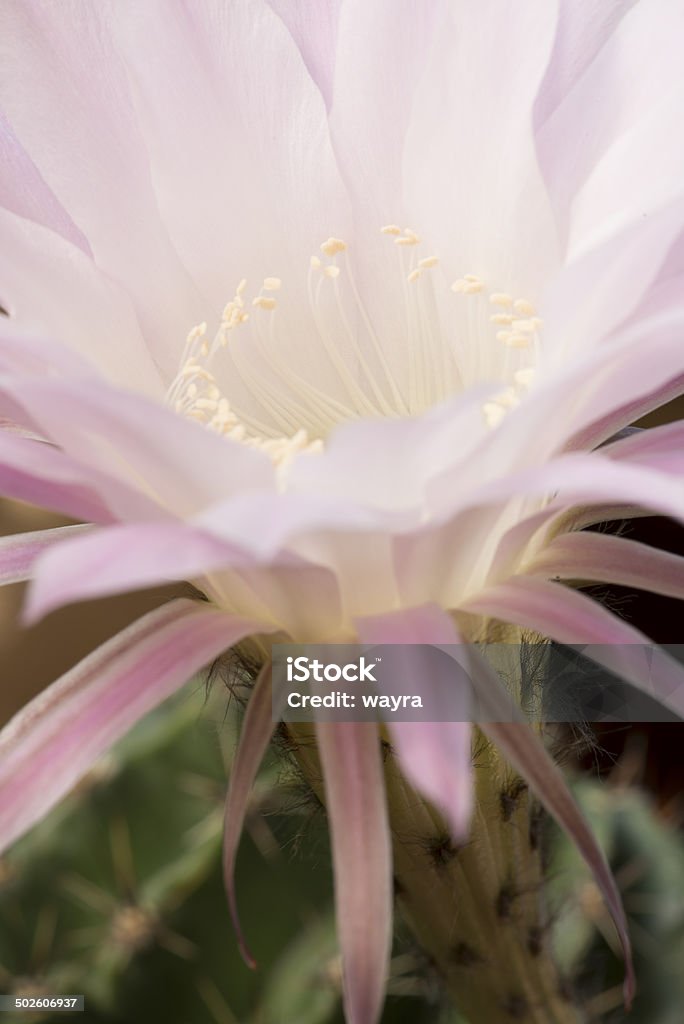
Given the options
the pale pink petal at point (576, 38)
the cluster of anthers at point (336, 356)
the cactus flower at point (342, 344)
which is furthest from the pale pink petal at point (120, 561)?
the pale pink petal at point (576, 38)

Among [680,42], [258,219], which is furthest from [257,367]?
[680,42]

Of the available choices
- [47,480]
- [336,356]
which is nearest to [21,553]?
[47,480]

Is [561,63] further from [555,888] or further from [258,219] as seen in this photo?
[555,888]

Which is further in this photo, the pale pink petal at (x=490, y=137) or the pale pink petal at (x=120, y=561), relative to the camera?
the pale pink petal at (x=490, y=137)

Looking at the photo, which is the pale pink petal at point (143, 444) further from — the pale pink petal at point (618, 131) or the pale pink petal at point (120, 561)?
the pale pink petal at point (618, 131)

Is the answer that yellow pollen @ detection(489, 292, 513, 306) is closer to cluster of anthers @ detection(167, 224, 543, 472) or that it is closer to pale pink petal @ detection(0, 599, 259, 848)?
cluster of anthers @ detection(167, 224, 543, 472)

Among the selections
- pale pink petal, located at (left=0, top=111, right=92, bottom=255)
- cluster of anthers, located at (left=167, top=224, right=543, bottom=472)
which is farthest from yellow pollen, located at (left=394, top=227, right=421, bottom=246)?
pale pink petal, located at (left=0, top=111, right=92, bottom=255)
